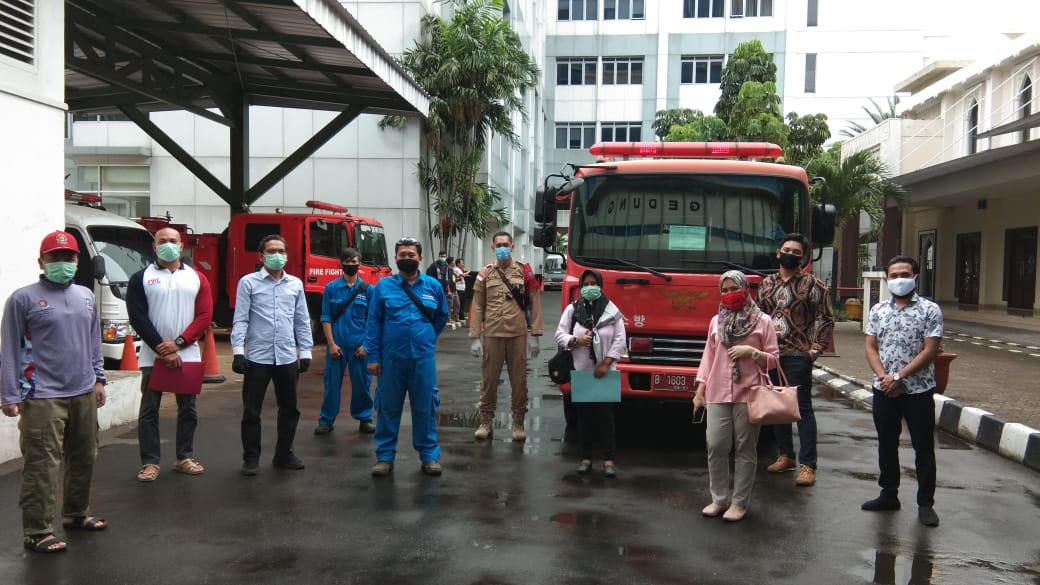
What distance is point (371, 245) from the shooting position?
1673 centimetres

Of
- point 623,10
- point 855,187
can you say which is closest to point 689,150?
point 855,187

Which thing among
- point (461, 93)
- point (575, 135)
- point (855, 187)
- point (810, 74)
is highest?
point (810, 74)

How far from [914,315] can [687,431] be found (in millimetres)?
3342

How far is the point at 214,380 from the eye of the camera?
36.6 ft

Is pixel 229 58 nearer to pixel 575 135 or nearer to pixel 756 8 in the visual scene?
pixel 575 135

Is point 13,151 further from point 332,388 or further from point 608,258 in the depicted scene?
point 608,258

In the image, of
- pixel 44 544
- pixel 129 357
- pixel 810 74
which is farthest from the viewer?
pixel 810 74

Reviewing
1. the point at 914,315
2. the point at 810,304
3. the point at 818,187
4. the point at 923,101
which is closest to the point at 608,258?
the point at 810,304

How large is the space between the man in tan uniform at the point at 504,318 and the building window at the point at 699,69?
46386 millimetres

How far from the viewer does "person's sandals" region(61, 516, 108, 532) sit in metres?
5.13

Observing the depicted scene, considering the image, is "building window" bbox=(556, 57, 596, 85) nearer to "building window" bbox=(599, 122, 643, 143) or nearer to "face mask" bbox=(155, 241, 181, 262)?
"building window" bbox=(599, 122, 643, 143)

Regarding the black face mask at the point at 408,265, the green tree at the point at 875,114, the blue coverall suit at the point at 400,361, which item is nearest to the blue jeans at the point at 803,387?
the blue coverall suit at the point at 400,361

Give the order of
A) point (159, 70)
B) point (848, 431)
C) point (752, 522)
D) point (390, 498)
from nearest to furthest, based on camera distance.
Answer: point (752, 522) < point (390, 498) < point (848, 431) < point (159, 70)

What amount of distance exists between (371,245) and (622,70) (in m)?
39.1
